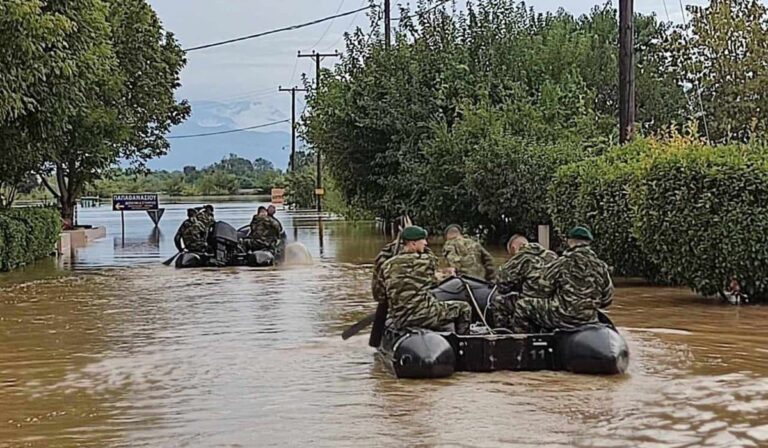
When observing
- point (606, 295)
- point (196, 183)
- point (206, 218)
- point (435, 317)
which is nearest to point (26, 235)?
point (206, 218)

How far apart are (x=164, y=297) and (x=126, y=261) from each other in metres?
10.5

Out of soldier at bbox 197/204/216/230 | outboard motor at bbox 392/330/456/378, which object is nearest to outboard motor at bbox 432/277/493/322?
outboard motor at bbox 392/330/456/378

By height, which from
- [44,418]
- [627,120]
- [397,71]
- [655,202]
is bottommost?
[44,418]

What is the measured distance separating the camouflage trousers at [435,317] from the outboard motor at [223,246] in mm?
15960

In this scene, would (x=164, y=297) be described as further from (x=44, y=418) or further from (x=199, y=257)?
(x=44, y=418)

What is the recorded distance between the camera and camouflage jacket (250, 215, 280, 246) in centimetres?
2844

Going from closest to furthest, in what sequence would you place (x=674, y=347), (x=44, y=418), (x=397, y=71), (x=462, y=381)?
(x=44, y=418), (x=462, y=381), (x=674, y=347), (x=397, y=71)

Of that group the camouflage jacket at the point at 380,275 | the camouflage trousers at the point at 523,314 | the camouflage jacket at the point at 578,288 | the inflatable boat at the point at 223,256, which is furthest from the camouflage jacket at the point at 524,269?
the inflatable boat at the point at 223,256

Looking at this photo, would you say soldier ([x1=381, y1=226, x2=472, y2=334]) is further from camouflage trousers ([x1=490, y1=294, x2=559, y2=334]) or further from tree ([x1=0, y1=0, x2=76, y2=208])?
tree ([x1=0, y1=0, x2=76, y2=208])

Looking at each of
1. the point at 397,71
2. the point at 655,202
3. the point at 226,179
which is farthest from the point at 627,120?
the point at 226,179

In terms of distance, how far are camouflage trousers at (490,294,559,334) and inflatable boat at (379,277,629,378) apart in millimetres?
197

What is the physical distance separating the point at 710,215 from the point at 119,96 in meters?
20.1

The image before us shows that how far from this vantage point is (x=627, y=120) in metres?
23.3

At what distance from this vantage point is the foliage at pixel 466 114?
30.3m
